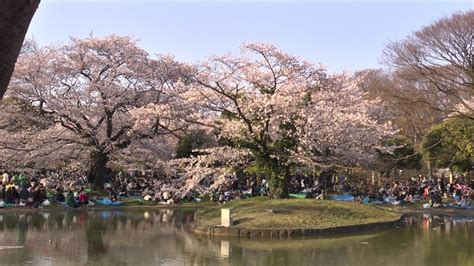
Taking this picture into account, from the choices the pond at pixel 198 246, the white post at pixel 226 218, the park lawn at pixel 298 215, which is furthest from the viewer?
the park lawn at pixel 298 215

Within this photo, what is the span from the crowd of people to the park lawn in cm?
393

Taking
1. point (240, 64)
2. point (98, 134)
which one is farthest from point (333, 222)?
point (98, 134)

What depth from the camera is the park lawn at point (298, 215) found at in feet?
47.3

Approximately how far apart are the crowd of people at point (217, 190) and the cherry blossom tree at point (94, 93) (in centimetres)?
226

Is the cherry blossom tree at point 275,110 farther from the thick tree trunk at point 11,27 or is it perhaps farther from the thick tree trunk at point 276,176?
the thick tree trunk at point 11,27

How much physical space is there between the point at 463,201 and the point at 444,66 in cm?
623

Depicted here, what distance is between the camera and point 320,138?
68.0ft

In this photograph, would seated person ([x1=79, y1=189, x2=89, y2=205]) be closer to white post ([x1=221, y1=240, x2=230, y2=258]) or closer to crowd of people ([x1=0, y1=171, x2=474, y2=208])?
crowd of people ([x1=0, y1=171, x2=474, y2=208])

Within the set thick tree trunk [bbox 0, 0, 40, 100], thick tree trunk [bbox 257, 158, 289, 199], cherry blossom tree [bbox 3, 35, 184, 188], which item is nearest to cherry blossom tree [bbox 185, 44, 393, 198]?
thick tree trunk [bbox 257, 158, 289, 199]

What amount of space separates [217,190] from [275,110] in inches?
291

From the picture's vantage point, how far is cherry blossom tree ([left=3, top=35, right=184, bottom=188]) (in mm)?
25531

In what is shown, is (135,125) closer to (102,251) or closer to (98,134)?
(98,134)

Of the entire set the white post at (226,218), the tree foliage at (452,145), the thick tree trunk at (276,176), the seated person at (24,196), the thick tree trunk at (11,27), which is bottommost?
the white post at (226,218)

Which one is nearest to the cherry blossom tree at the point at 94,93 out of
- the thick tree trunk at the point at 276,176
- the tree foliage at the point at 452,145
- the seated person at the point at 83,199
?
the seated person at the point at 83,199
